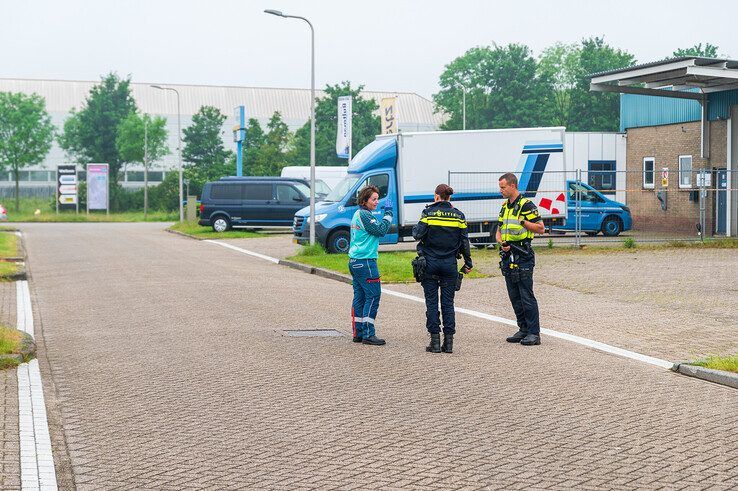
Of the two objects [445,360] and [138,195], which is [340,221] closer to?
[445,360]

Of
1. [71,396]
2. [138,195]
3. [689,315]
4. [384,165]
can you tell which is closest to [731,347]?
[689,315]

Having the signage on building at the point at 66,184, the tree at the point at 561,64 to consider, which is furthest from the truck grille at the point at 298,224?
the tree at the point at 561,64

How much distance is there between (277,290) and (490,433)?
11.1 meters

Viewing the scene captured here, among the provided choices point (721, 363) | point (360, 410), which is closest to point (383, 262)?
point (721, 363)

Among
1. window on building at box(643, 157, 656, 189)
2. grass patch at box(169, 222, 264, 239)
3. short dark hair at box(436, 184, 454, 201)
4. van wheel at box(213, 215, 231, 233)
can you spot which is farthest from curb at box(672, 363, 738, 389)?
van wheel at box(213, 215, 231, 233)

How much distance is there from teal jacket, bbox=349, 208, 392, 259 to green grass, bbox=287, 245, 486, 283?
812 centimetres

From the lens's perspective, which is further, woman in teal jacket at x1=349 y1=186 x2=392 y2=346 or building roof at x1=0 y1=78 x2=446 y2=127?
building roof at x1=0 y1=78 x2=446 y2=127

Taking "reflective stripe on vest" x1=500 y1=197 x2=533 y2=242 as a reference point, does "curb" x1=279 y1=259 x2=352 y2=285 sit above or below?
below

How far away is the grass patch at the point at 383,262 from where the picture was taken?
19.9 m

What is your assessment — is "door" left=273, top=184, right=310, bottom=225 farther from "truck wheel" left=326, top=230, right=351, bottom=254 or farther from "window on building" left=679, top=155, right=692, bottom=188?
"window on building" left=679, top=155, right=692, bottom=188

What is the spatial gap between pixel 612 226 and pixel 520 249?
2144 centimetres

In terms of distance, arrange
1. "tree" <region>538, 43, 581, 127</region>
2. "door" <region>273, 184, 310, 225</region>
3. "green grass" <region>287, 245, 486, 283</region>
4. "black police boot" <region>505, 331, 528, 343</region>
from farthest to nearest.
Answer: "tree" <region>538, 43, 581, 127</region>, "door" <region>273, 184, 310, 225</region>, "green grass" <region>287, 245, 486, 283</region>, "black police boot" <region>505, 331, 528, 343</region>

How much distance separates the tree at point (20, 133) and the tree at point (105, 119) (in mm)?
7493

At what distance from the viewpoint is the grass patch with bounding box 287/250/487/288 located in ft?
65.2
